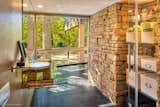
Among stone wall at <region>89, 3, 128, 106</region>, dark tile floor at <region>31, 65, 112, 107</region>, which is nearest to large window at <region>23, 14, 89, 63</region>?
dark tile floor at <region>31, 65, 112, 107</region>

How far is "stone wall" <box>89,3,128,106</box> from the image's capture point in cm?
350

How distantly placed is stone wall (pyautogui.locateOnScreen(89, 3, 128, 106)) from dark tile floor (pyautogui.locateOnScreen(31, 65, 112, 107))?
271 mm

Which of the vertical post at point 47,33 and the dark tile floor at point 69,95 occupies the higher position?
the vertical post at point 47,33

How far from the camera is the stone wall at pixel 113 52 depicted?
350 cm

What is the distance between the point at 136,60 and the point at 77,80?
9.32ft

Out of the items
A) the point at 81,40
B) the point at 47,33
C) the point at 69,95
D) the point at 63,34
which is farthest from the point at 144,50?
the point at 81,40

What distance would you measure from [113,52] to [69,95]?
1442mm

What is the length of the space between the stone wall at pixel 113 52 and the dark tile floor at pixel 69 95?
0.89ft

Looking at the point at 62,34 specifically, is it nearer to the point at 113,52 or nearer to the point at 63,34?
the point at 63,34

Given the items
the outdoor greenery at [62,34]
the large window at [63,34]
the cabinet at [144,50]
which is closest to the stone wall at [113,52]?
the cabinet at [144,50]

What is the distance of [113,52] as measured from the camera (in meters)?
3.60

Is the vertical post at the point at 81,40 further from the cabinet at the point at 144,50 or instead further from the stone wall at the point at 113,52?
the cabinet at the point at 144,50

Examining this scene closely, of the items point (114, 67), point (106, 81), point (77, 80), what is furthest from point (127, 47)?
point (77, 80)

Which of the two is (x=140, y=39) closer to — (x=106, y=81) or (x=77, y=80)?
(x=106, y=81)
